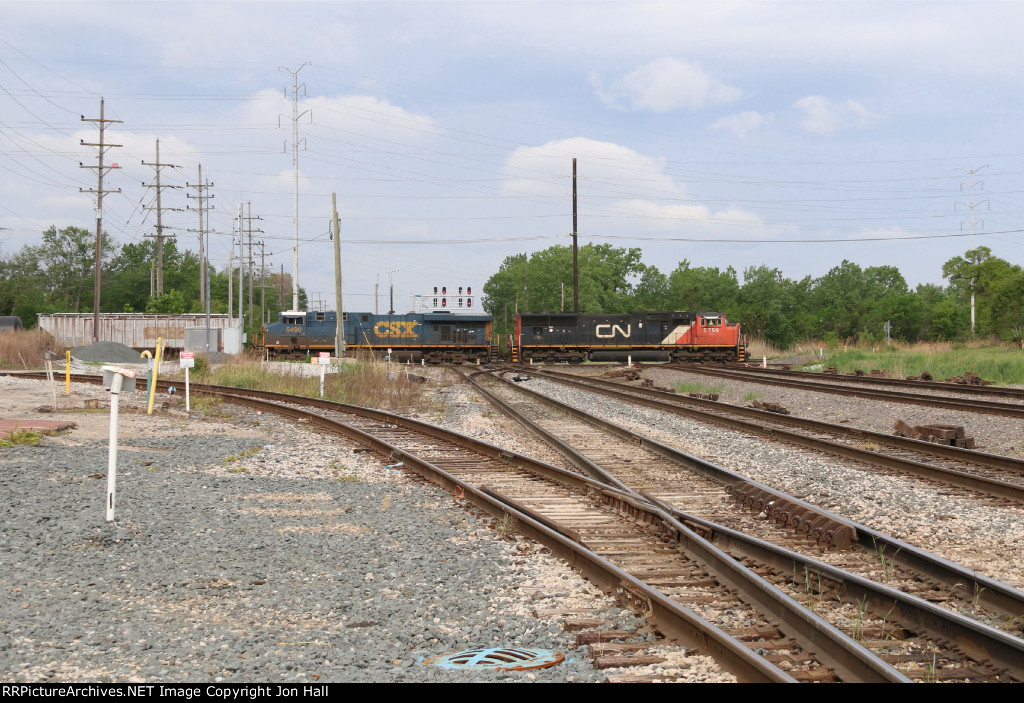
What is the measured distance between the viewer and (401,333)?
4628 centimetres

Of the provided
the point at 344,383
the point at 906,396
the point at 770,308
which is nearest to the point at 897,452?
the point at 906,396

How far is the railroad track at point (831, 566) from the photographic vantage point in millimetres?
4344

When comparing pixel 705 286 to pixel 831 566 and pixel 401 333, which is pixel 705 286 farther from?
pixel 831 566

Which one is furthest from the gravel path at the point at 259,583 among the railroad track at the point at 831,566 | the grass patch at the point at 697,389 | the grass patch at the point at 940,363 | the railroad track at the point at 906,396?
the grass patch at the point at 940,363

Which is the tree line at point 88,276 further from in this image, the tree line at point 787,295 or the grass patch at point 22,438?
the grass patch at point 22,438

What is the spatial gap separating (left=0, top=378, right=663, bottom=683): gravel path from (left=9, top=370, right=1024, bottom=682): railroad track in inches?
8.3

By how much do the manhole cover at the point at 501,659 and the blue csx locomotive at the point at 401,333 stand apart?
4182 cm

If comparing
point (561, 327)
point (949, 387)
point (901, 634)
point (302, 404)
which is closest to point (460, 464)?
point (901, 634)

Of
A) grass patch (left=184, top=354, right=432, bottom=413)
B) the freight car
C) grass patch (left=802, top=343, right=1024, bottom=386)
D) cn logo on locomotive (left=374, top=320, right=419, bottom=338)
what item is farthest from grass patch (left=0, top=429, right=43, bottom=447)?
cn logo on locomotive (left=374, top=320, right=419, bottom=338)

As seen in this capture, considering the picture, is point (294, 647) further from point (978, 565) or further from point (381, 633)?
point (978, 565)

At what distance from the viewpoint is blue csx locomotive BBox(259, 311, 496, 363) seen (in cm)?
4609

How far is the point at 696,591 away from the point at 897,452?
770cm

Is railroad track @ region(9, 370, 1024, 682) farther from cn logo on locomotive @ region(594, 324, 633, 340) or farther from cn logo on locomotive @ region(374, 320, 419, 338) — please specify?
cn logo on locomotive @ region(374, 320, 419, 338)

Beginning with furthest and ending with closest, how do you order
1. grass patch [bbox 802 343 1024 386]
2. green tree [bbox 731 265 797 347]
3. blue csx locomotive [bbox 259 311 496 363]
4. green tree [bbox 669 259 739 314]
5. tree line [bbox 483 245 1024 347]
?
green tree [bbox 669 259 739 314]
green tree [bbox 731 265 797 347]
tree line [bbox 483 245 1024 347]
blue csx locomotive [bbox 259 311 496 363]
grass patch [bbox 802 343 1024 386]
